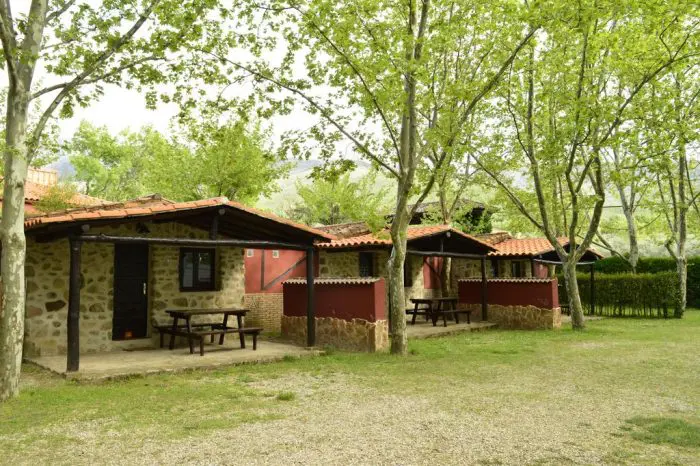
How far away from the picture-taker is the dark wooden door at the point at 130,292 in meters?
9.91

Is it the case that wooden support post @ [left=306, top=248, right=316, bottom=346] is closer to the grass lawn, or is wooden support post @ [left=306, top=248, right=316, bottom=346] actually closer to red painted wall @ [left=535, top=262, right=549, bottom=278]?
the grass lawn

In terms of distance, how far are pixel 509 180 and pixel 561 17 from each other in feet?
25.9

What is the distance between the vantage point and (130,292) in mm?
10102

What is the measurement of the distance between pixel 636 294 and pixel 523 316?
18.8ft

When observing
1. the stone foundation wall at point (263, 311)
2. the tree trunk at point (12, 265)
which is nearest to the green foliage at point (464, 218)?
the stone foundation wall at point (263, 311)

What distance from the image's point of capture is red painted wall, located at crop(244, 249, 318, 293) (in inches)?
614

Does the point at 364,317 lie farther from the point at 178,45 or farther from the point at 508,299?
the point at 508,299

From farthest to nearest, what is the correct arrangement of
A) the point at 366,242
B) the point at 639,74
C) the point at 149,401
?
the point at 366,242, the point at 639,74, the point at 149,401

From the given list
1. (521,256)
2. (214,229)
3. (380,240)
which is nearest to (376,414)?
(214,229)

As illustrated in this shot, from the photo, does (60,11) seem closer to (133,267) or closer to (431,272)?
(133,267)

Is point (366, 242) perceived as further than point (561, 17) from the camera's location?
Yes

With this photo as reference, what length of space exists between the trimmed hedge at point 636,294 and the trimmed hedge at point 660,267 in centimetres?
343

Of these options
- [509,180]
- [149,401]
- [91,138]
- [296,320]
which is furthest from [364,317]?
[91,138]

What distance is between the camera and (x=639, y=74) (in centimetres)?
1134
